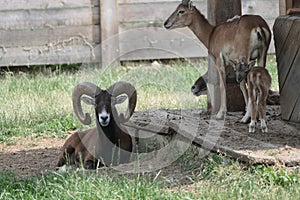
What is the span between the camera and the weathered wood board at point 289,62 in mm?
8242

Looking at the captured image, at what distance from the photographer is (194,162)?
294 inches

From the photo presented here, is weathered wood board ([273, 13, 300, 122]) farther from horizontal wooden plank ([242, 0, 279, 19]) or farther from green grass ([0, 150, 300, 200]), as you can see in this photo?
horizontal wooden plank ([242, 0, 279, 19])

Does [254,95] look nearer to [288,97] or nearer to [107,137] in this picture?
[288,97]

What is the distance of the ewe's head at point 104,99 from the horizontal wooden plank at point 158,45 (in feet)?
20.4

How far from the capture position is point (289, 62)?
846 cm

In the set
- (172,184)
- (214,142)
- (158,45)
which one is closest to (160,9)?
(158,45)

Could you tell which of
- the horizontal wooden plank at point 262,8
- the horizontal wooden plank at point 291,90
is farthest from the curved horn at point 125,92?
the horizontal wooden plank at point 262,8

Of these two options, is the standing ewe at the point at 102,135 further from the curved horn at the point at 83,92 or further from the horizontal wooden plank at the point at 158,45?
the horizontal wooden plank at the point at 158,45

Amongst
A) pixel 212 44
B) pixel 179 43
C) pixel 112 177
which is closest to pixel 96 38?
pixel 179 43

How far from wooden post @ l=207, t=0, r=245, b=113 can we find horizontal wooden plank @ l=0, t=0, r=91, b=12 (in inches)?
230

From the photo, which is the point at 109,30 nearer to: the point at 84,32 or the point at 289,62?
the point at 84,32

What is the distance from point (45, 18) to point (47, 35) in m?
0.33

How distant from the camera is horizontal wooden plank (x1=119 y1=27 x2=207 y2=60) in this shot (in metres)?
14.6

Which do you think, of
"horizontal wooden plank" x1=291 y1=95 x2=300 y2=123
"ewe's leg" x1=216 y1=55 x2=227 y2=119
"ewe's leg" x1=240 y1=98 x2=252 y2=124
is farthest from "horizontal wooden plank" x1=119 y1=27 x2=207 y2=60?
"horizontal wooden plank" x1=291 y1=95 x2=300 y2=123
